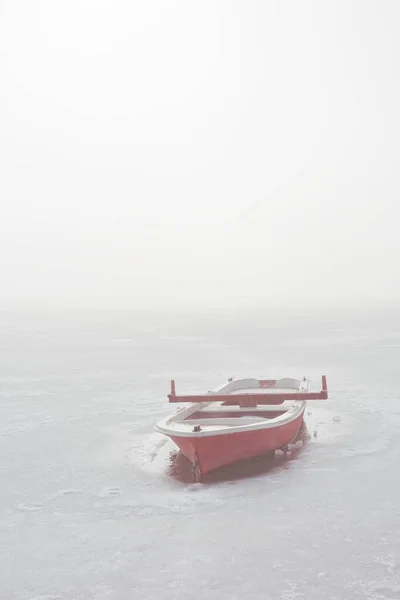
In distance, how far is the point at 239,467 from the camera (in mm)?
19156

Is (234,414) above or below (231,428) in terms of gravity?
below

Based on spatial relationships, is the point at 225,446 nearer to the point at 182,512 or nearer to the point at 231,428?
the point at 231,428

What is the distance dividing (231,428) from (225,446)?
622 mm

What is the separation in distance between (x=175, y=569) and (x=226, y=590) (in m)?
1.32

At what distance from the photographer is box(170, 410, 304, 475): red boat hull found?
1781 cm

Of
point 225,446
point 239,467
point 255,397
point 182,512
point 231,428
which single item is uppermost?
point 255,397

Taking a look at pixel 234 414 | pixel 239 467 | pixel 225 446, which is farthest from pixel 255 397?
pixel 225 446

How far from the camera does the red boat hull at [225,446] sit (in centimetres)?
1781

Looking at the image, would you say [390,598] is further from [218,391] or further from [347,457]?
[218,391]

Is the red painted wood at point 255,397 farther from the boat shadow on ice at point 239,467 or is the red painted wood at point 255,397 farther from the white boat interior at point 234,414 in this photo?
the boat shadow on ice at point 239,467

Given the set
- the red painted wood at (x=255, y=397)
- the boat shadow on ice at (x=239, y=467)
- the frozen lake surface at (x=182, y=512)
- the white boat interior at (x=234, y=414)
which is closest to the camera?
the frozen lake surface at (x=182, y=512)

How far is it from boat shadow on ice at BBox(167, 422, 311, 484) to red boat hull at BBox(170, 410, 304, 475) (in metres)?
0.32

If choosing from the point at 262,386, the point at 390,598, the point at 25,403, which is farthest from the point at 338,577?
the point at 25,403

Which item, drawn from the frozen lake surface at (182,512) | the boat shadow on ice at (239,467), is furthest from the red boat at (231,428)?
the frozen lake surface at (182,512)
